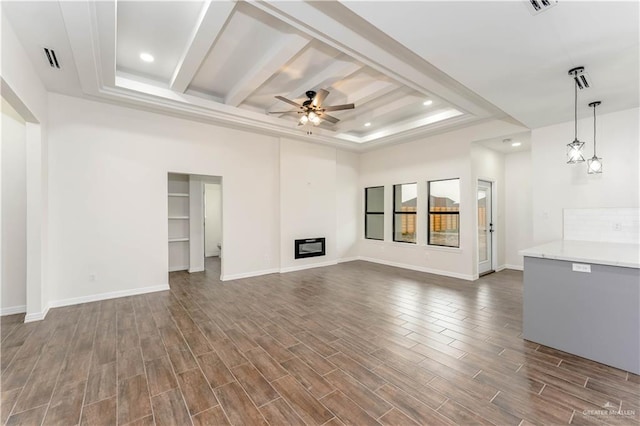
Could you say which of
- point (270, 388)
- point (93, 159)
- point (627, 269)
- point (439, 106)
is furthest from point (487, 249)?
point (93, 159)

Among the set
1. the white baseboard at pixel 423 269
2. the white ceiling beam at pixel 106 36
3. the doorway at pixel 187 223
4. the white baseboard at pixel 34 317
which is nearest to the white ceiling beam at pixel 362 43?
the white ceiling beam at pixel 106 36

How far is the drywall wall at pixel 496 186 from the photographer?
5992mm

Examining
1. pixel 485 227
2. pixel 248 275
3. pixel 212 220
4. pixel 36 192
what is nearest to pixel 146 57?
pixel 36 192

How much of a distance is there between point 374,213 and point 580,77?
5.36 m

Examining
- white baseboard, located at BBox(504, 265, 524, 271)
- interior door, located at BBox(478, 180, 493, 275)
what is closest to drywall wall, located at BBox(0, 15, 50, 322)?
interior door, located at BBox(478, 180, 493, 275)

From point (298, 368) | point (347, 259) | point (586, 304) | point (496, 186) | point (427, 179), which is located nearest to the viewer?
point (298, 368)

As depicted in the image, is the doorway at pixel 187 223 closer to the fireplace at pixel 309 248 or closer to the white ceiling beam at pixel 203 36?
the fireplace at pixel 309 248

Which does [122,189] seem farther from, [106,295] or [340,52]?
[340,52]

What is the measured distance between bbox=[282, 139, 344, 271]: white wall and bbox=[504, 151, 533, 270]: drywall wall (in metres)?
4.44

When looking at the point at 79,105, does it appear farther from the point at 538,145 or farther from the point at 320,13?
the point at 538,145

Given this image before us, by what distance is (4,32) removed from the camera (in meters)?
2.42

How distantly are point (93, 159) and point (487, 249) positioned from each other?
8.31 m

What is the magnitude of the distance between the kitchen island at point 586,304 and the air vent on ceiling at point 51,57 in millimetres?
5948

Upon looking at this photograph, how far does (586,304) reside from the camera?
2.60 m
